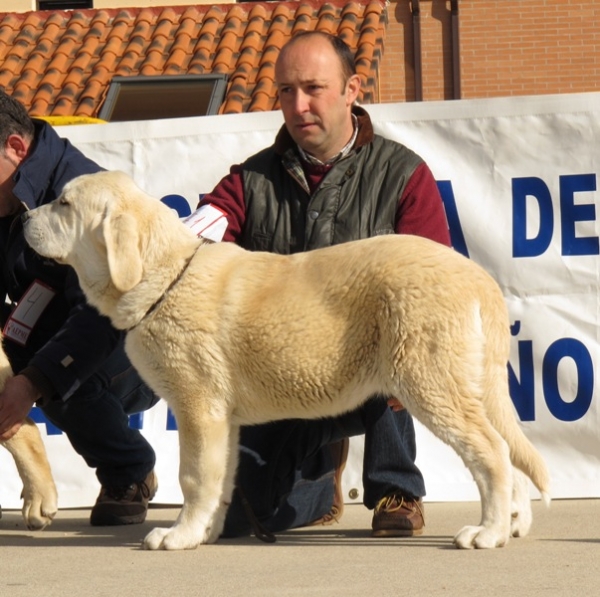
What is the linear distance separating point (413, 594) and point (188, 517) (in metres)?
1.23

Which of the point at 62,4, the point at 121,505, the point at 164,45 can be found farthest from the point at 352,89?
the point at 62,4

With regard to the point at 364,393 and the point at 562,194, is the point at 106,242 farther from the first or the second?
the point at 562,194

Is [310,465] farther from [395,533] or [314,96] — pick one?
[314,96]

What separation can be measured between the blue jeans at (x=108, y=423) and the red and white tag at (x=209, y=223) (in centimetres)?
77

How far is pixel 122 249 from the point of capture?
445 cm

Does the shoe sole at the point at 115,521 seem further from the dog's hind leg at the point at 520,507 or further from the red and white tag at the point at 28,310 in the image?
the dog's hind leg at the point at 520,507

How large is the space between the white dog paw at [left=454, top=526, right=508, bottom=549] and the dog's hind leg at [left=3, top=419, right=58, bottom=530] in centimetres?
175

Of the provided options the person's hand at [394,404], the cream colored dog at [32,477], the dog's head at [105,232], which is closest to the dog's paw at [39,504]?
the cream colored dog at [32,477]

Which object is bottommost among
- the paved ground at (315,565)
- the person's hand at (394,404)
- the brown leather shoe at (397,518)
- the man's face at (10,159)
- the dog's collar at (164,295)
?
the paved ground at (315,565)

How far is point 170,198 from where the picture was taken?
21.1ft

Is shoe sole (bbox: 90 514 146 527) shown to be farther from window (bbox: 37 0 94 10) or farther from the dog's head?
window (bbox: 37 0 94 10)

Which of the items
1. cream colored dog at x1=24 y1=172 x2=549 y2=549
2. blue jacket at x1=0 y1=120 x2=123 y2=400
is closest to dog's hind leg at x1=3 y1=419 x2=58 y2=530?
blue jacket at x1=0 y1=120 x2=123 y2=400

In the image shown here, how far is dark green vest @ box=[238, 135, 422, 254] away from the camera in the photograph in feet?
16.4

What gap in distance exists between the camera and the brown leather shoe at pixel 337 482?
5.36 meters
